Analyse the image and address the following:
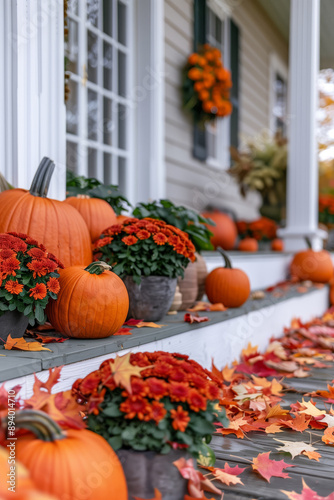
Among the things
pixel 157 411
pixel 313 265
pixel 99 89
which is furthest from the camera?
pixel 313 265

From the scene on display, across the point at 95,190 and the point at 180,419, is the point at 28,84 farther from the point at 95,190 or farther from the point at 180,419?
the point at 180,419

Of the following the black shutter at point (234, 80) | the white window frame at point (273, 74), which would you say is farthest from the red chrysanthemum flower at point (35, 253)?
the white window frame at point (273, 74)

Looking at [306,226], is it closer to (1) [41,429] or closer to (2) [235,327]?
(2) [235,327]

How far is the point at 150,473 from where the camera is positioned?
3.33ft

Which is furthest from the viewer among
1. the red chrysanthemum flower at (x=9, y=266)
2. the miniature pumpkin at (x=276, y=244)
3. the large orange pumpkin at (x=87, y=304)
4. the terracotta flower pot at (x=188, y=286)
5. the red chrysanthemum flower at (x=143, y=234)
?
the miniature pumpkin at (x=276, y=244)

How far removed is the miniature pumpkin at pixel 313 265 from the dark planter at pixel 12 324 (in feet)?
11.0

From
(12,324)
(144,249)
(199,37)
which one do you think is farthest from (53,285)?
(199,37)

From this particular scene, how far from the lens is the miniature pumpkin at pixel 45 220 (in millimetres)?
1743

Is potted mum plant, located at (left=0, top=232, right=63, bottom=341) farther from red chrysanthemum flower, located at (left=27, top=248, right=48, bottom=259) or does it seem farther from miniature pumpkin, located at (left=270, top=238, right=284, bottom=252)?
miniature pumpkin, located at (left=270, top=238, right=284, bottom=252)

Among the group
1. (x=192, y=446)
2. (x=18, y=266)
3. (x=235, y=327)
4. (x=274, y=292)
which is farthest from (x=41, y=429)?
(x=274, y=292)

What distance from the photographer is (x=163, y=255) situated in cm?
191

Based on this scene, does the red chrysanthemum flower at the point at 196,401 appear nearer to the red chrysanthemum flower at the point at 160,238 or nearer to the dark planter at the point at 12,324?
the dark planter at the point at 12,324

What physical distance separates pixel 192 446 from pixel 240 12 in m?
5.81

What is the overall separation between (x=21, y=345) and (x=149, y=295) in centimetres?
67
